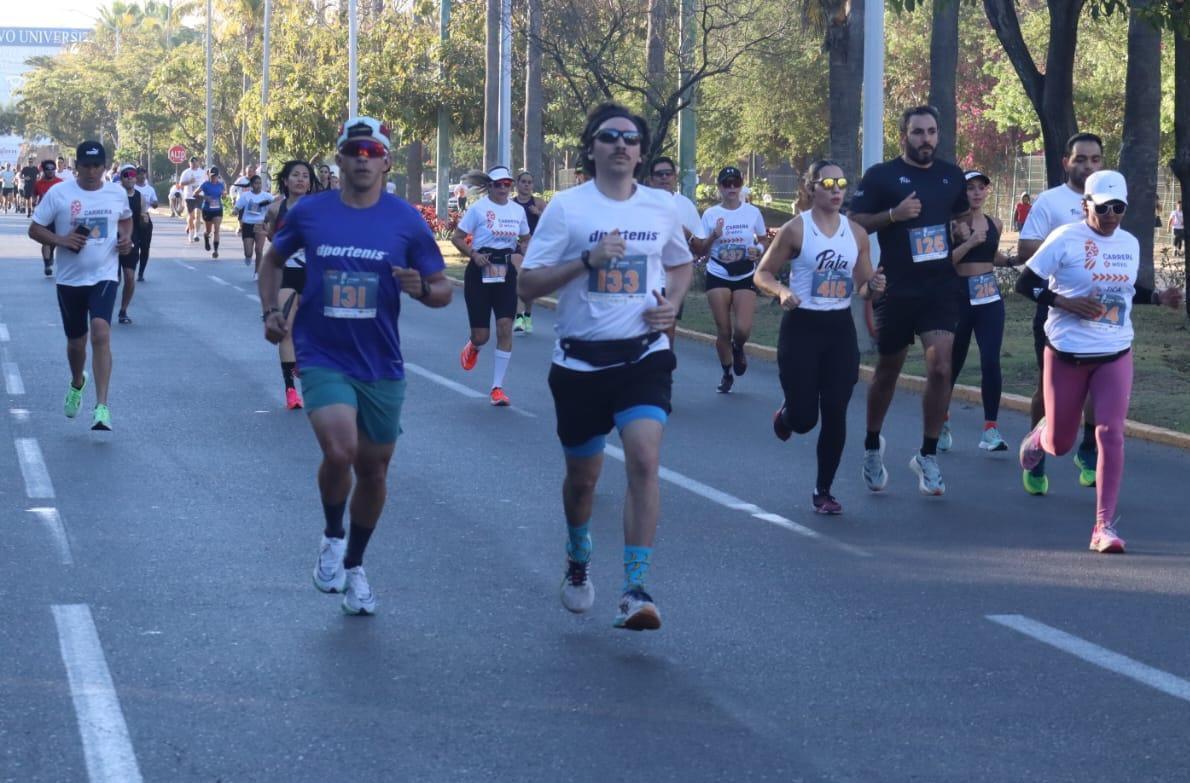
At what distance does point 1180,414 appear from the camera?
13812 millimetres

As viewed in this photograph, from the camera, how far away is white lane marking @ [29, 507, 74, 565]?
8367mm

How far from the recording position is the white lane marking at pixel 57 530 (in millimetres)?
8367

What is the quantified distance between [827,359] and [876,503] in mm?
1044

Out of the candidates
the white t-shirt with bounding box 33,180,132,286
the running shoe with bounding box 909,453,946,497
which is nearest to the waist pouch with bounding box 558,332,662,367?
the running shoe with bounding box 909,453,946,497

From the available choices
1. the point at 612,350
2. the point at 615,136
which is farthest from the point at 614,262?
the point at 615,136

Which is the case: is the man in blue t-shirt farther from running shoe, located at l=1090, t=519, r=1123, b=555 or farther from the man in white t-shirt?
the man in white t-shirt

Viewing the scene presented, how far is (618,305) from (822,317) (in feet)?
9.35

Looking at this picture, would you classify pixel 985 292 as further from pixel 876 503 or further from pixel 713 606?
pixel 713 606

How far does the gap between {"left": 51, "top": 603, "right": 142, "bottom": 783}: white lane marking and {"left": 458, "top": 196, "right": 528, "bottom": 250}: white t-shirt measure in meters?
8.35

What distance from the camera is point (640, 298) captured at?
6871 millimetres

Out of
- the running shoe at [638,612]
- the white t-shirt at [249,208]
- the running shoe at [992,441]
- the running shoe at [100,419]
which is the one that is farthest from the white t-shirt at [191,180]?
the running shoe at [638,612]

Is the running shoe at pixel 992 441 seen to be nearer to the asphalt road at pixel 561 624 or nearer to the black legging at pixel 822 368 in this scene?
the asphalt road at pixel 561 624

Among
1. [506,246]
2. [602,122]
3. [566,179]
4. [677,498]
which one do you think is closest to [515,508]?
[677,498]

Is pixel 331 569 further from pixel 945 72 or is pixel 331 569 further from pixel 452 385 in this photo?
pixel 945 72
